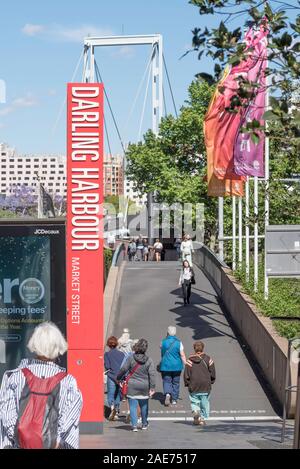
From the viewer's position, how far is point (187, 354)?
23422 mm

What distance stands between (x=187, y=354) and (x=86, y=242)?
9.44 meters

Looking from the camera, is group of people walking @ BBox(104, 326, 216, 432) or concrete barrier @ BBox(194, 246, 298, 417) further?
concrete barrier @ BBox(194, 246, 298, 417)

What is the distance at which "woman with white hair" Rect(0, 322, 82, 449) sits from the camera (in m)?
6.04

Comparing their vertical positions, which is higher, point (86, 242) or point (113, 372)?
point (86, 242)

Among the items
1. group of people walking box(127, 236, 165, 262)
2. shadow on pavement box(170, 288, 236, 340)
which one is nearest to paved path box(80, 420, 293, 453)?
shadow on pavement box(170, 288, 236, 340)

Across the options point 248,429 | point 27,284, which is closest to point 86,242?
point 27,284

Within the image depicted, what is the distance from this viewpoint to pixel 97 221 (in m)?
14.4

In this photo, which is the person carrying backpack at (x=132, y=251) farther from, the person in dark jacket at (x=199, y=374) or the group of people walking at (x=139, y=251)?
the person in dark jacket at (x=199, y=374)

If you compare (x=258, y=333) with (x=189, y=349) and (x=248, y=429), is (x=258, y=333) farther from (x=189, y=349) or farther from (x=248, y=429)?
(x=248, y=429)

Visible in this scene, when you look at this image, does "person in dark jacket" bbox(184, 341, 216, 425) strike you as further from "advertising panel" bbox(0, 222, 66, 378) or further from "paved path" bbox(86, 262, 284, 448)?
"advertising panel" bbox(0, 222, 66, 378)

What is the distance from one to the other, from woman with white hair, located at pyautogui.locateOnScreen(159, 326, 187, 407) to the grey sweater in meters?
2.29
